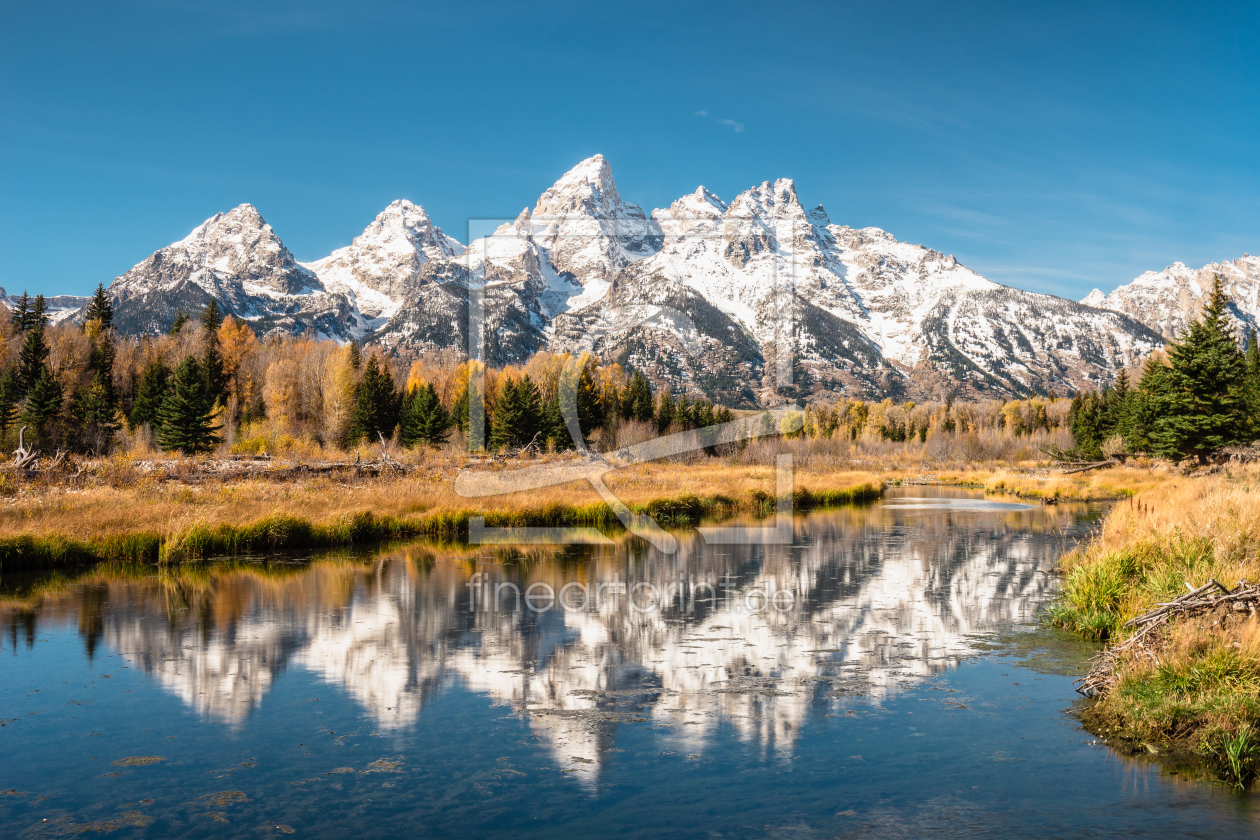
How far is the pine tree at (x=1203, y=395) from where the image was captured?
42.8m

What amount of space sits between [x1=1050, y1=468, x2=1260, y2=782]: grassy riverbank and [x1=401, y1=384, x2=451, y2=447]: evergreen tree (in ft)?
192

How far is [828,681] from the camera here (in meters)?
10.9

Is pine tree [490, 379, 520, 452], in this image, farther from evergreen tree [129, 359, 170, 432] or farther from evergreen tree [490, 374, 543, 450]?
evergreen tree [129, 359, 170, 432]

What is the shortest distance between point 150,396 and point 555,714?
69034 millimetres

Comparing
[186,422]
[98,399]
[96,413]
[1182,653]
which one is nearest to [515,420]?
[186,422]

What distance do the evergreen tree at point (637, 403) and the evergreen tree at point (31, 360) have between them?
179ft

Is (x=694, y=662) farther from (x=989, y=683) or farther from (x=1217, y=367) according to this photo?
(x=1217, y=367)

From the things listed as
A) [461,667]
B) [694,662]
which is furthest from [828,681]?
[461,667]

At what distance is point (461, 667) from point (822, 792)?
581 centimetres

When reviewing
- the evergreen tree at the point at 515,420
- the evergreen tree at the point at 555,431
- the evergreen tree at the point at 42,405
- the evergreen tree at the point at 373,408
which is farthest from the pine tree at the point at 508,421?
the evergreen tree at the point at 42,405

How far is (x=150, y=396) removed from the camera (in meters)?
66.2

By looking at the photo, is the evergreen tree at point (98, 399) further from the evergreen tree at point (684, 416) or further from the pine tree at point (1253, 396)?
the pine tree at point (1253, 396)

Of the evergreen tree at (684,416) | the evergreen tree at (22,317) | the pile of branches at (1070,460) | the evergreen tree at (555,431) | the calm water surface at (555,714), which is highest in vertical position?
the evergreen tree at (22,317)

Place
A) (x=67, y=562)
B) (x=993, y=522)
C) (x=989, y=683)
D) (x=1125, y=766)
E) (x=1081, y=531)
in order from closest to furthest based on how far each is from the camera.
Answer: (x=1125, y=766), (x=989, y=683), (x=67, y=562), (x=1081, y=531), (x=993, y=522)
